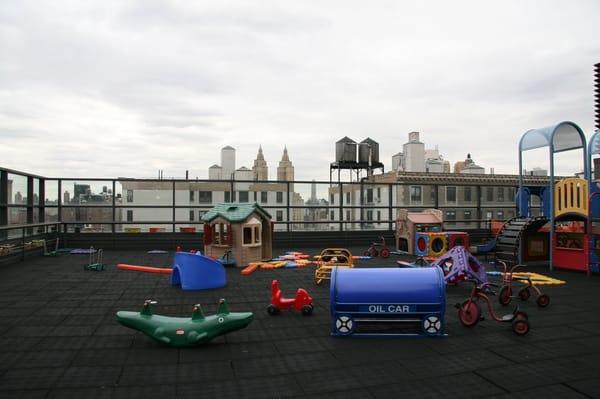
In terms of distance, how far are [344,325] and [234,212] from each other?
623 cm

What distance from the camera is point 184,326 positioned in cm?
444

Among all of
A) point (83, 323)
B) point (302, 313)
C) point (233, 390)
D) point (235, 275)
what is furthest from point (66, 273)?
point (233, 390)

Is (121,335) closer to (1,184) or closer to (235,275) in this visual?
(235,275)

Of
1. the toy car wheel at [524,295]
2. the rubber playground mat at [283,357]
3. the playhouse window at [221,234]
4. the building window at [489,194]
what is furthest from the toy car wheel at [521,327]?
the building window at [489,194]

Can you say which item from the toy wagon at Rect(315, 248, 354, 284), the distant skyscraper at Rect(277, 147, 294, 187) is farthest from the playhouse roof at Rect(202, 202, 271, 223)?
the distant skyscraper at Rect(277, 147, 294, 187)

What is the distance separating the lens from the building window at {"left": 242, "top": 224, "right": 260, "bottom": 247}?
10375 mm

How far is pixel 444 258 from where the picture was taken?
7.65 m

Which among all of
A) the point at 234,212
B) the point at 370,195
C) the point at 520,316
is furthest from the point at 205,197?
the point at 520,316

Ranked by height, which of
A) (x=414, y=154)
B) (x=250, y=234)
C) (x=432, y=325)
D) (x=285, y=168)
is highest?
(x=285, y=168)

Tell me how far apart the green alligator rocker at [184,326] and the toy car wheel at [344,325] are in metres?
0.95

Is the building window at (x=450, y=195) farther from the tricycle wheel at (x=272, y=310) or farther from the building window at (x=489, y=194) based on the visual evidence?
the tricycle wheel at (x=272, y=310)

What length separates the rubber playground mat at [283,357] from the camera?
3.37 m

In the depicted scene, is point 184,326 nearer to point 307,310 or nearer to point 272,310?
point 272,310

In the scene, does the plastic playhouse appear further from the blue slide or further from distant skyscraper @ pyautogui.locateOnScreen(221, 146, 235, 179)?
distant skyscraper @ pyautogui.locateOnScreen(221, 146, 235, 179)
